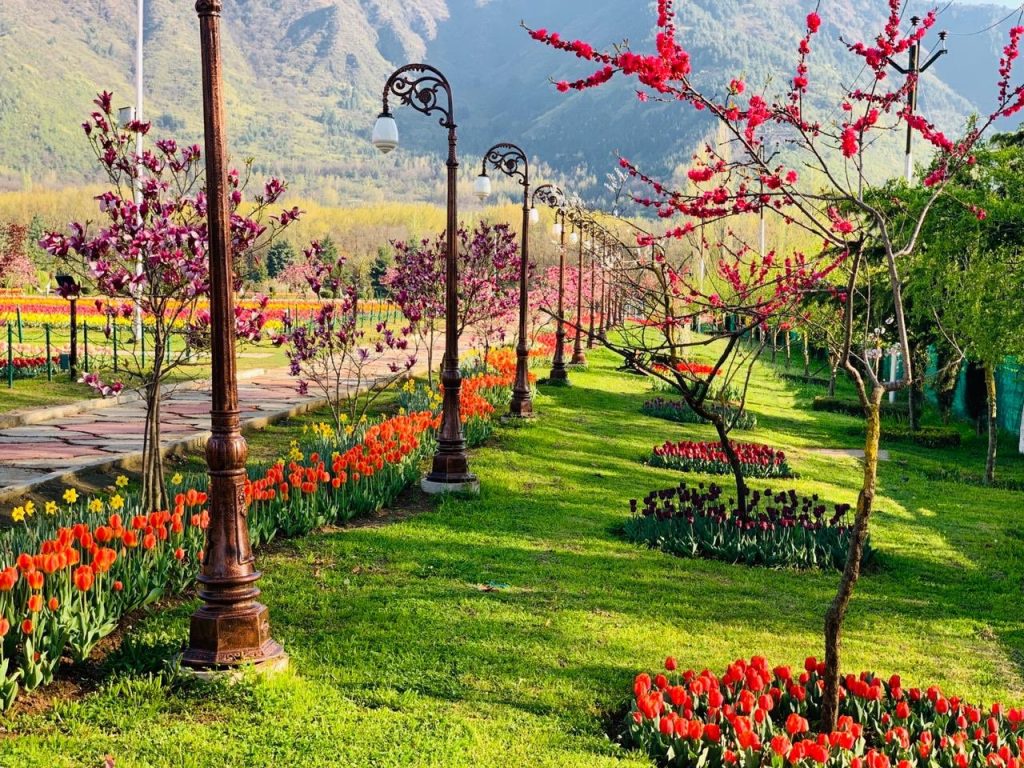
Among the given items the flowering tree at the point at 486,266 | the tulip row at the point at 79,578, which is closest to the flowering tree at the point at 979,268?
the flowering tree at the point at 486,266

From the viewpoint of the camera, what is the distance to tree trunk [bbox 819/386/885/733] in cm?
400

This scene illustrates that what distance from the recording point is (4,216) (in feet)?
325

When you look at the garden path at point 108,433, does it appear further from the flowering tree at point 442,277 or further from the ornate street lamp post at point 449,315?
the ornate street lamp post at point 449,315

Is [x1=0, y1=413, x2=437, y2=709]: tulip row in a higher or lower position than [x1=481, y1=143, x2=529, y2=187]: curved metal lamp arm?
lower

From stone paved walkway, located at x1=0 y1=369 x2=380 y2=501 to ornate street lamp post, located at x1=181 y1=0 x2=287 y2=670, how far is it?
2.89 metres

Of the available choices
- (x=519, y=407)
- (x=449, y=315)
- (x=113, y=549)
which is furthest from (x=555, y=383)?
(x=113, y=549)

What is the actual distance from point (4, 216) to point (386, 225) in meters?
40.5

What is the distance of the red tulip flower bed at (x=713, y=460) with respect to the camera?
37.8ft

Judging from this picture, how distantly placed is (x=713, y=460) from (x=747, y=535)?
4093 millimetres

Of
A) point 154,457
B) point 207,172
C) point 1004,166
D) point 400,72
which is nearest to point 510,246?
point 1004,166

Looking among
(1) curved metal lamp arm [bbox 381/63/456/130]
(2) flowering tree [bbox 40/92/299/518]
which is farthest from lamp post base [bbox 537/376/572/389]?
(2) flowering tree [bbox 40/92/299/518]

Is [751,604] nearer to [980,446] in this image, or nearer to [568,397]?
[568,397]

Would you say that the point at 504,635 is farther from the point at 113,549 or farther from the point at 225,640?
the point at 113,549

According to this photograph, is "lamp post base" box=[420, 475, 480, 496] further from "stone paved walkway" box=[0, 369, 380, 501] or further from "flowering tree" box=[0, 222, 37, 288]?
"flowering tree" box=[0, 222, 37, 288]
